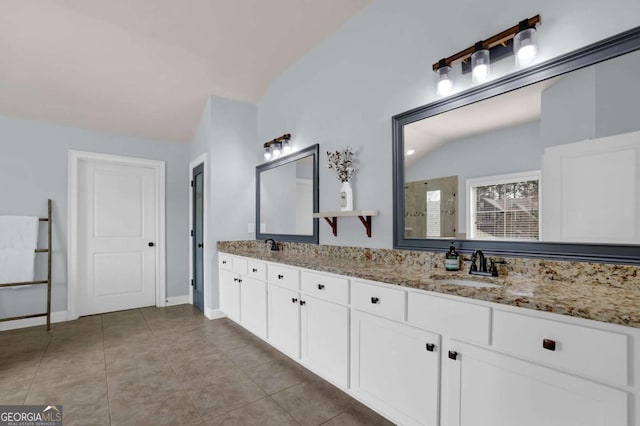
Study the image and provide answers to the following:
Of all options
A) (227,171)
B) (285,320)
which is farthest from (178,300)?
(285,320)

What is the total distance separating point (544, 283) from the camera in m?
1.46

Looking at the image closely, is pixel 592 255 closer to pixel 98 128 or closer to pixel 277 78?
pixel 277 78

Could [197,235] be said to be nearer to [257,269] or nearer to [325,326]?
[257,269]

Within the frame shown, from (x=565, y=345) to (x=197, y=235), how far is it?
4120 mm

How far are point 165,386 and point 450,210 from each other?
91.4 inches

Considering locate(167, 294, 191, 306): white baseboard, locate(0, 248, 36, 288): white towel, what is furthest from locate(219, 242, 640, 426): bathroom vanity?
locate(0, 248, 36, 288): white towel

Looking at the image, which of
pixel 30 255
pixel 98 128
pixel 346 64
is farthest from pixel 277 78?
pixel 30 255

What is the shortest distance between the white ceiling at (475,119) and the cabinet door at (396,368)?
3.71ft

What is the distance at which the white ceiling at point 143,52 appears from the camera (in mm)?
2559

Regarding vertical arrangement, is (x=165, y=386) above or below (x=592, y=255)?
below

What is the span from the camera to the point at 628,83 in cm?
134

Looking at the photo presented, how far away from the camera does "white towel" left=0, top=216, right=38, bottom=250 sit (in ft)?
11.2

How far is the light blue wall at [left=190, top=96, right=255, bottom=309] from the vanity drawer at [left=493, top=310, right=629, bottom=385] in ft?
10.6

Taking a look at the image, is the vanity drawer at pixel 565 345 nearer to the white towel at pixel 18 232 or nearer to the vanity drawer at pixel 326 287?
the vanity drawer at pixel 326 287
